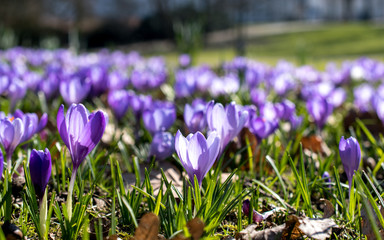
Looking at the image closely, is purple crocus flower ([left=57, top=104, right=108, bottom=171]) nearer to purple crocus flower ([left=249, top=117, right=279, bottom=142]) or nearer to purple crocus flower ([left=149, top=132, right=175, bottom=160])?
purple crocus flower ([left=149, top=132, right=175, bottom=160])

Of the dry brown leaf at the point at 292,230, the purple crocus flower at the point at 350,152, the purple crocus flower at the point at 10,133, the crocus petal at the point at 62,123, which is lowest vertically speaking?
the dry brown leaf at the point at 292,230

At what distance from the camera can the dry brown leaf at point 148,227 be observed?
809 mm

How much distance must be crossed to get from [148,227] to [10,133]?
1.69 feet

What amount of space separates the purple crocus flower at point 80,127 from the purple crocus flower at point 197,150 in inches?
6.9

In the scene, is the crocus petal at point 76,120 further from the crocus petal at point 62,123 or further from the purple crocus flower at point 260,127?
the purple crocus flower at point 260,127

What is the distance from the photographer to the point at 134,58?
5.43 metres

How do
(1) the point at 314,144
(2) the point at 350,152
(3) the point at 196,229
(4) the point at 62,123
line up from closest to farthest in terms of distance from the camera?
(3) the point at 196,229, (4) the point at 62,123, (2) the point at 350,152, (1) the point at 314,144

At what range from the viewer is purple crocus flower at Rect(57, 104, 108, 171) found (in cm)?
92

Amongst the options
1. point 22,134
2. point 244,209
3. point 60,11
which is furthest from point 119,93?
point 60,11

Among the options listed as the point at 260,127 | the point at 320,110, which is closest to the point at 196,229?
the point at 260,127

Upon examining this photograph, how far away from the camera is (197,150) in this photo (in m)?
0.94

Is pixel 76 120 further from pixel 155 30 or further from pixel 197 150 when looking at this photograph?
pixel 155 30

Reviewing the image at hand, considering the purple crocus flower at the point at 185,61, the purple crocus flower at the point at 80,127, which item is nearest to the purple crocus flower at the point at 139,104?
the purple crocus flower at the point at 80,127

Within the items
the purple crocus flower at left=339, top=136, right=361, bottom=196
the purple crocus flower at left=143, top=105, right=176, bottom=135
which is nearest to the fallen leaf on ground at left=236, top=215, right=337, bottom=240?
the purple crocus flower at left=339, top=136, right=361, bottom=196
